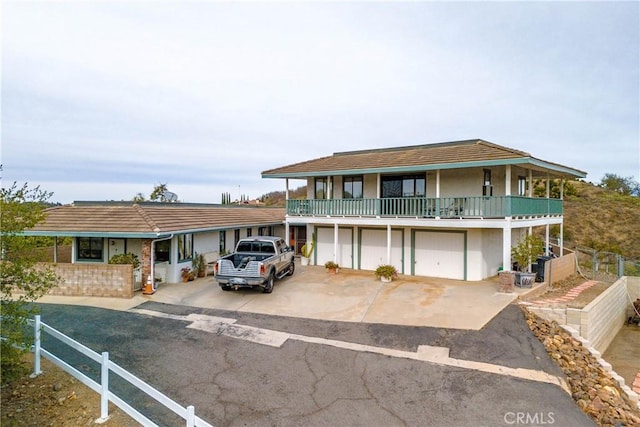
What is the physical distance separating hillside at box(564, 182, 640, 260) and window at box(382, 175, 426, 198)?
60.1 feet

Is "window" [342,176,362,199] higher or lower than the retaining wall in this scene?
higher

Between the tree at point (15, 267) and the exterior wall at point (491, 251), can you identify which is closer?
the tree at point (15, 267)

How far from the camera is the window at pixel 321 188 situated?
20328 mm

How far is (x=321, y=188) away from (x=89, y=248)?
1214 cm

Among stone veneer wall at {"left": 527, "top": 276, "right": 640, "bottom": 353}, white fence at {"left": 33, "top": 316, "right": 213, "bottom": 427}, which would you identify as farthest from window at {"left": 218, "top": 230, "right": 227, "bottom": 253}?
stone veneer wall at {"left": 527, "top": 276, "right": 640, "bottom": 353}

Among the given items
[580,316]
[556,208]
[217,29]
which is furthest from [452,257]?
[217,29]

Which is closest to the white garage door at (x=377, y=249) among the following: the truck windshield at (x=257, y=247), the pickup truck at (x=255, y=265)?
the pickup truck at (x=255, y=265)

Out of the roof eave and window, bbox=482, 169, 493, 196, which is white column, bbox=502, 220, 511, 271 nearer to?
the roof eave

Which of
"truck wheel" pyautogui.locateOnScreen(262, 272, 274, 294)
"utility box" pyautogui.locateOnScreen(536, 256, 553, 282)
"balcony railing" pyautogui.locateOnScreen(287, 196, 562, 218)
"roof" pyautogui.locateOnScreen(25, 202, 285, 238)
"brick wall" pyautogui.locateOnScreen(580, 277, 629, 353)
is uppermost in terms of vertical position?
"balcony railing" pyautogui.locateOnScreen(287, 196, 562, 218)

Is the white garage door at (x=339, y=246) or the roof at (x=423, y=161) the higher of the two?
the roof at (x=423, y=161)

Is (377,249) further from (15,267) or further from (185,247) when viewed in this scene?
(15,267)

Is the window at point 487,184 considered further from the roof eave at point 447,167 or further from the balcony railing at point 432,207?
the roof eave at point 447,167

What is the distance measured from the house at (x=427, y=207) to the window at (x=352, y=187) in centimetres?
6

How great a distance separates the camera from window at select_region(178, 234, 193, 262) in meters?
16.8
